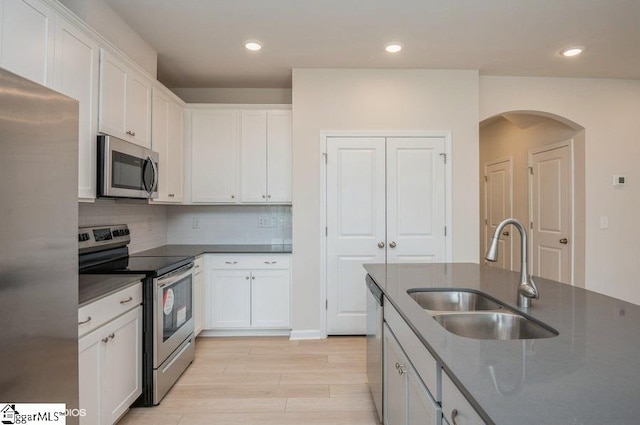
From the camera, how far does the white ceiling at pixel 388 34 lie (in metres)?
2.49

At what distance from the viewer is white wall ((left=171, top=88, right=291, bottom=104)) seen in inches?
165

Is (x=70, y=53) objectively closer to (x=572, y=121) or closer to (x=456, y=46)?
(x=456, y=46)

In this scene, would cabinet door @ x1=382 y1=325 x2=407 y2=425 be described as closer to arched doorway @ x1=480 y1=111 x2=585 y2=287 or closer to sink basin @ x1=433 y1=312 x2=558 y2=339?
sink basin @ x1=433 y1=312 x2=558 y2=339

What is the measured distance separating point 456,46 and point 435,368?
2.92 m

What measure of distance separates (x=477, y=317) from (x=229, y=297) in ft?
8.52

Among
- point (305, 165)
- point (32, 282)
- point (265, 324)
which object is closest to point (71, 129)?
point (32, 282)

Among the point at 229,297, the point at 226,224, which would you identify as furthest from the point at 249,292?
the point at 226,224

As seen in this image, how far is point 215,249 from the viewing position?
3.66 metres

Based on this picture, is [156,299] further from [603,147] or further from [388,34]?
[603,147]

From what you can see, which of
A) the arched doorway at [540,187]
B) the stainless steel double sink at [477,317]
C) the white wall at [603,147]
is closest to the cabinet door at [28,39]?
the stainless steel double sink at [477,317]

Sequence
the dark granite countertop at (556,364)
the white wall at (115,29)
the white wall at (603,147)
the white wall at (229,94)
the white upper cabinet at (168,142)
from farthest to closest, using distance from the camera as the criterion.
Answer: the white wall at (229,94) → the white wall at (603,147) → the white upper cabinet at (168,142) → the white wall at (115,29) → the dark granite countertop at (556,364)

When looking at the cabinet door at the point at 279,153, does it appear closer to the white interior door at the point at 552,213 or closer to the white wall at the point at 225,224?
the white wall at the point at 225,224

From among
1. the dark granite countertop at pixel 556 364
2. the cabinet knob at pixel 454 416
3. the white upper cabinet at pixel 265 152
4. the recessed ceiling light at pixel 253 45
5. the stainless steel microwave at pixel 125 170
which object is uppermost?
the recessed ceiling light at pixel 253 45

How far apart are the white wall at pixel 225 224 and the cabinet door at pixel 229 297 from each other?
25.6 inches
